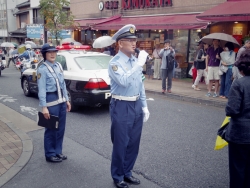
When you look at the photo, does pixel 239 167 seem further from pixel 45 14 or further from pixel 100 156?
pixel 45 14

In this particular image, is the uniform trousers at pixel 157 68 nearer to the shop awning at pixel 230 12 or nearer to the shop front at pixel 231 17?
the shop front at pixel 231 17

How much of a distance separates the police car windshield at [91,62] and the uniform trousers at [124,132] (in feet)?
13.5

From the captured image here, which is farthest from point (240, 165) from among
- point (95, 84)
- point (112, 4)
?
point (112, 4)

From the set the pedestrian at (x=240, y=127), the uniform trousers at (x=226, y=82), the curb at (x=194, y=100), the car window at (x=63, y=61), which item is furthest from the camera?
the uniform trousers at (x=226, y=82)

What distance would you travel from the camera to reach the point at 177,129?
6.30 metres

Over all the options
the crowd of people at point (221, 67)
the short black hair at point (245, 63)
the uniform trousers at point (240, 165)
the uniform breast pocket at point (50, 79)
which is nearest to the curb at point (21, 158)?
the uniform breast pocket at point (50, 79)

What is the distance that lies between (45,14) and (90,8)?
3663mm

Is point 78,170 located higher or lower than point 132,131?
lower

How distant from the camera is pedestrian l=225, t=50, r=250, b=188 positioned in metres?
2.97

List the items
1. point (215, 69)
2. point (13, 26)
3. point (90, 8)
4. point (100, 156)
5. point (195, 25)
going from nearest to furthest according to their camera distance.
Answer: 1. point (100, 156)
2. point (215, 69)
3. point (195, 25)
4. point (90, 8)
5. point (13, 26)

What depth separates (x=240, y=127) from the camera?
304 centimetres

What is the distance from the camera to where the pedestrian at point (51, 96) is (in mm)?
4316

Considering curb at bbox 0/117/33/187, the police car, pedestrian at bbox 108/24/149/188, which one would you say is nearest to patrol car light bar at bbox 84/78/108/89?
the police car

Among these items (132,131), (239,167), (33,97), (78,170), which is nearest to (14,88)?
(33,97)
